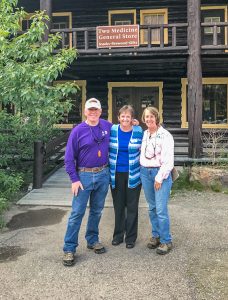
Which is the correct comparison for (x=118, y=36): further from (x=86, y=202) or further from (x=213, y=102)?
(x=86, y=202)

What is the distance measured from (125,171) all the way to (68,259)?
129 cm

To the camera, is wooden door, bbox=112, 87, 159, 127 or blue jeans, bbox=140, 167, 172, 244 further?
wooden door, bbox=112, 87, 159, 127

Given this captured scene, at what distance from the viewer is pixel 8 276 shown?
4.39m

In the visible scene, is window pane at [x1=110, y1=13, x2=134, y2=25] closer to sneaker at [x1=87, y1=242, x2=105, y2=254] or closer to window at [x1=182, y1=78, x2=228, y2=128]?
window at [x1=182, y1=78, x2=228, y2=128]

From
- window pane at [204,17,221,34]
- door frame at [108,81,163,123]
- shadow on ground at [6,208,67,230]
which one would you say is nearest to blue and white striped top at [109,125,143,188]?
shadow on ground at [6,208,67,230]

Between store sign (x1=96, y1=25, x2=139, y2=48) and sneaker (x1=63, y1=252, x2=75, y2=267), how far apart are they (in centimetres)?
857

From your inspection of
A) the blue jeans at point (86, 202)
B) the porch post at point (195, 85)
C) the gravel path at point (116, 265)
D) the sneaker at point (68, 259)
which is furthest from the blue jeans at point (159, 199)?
the porch post at point (195, 85)

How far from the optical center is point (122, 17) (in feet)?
54.9

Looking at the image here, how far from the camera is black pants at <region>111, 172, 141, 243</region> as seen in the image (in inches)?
202

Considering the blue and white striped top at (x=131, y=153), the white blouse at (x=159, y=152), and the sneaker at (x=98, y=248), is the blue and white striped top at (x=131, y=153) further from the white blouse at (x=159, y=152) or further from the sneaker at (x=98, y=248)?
the sneaker at (x=98, y=248)

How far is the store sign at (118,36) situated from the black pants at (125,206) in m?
7.74

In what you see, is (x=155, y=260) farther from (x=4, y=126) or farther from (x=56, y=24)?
(x=56, y=24)

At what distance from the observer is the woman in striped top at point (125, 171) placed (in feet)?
16.3

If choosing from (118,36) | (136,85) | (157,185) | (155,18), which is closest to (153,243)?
(157,185)
